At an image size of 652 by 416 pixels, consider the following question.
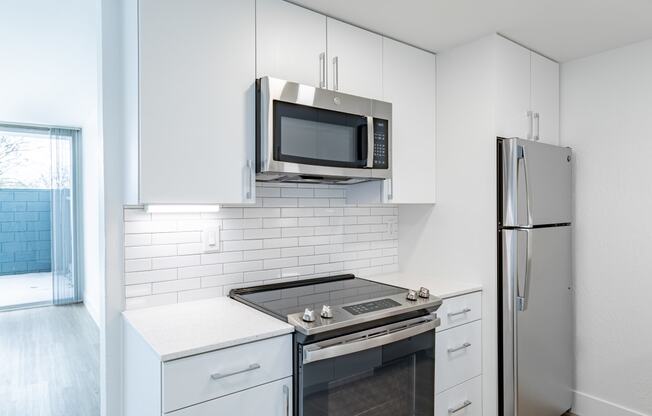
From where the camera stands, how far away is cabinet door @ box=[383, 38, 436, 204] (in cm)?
237

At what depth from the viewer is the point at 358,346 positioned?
166 centimetres

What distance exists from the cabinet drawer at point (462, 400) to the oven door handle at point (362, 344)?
47 cm

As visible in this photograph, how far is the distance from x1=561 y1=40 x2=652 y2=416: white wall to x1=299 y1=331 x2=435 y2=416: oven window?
138cm

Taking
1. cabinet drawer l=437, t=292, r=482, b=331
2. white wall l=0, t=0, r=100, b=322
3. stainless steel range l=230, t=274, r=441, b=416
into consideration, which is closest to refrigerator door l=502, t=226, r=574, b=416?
cabinet drawer l=437, t=292, r=482, b=331

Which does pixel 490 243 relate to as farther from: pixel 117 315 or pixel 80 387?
pixel 80 387

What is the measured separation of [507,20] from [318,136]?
1.22 meters

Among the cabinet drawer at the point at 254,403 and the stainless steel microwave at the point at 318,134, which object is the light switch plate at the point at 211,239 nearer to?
the stainless steel microwave at the point at 318,134

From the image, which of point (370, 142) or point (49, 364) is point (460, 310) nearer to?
point (370, 142)

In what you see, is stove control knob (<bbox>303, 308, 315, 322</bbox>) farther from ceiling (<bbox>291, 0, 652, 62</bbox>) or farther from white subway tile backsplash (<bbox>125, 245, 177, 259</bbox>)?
ceiling (<bbox>291, 0, 652, 62</bbox>)

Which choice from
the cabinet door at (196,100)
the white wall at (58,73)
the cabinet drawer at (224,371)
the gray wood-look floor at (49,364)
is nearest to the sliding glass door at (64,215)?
the white wall at (58,73)

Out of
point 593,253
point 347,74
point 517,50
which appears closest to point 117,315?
point 347,74

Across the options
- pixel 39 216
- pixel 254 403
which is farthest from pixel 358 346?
pixel 39 216

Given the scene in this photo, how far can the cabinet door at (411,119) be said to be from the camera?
237 cm

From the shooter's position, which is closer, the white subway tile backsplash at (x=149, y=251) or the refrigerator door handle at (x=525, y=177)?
the white subway tile backsplash at (x=149, y=251)
